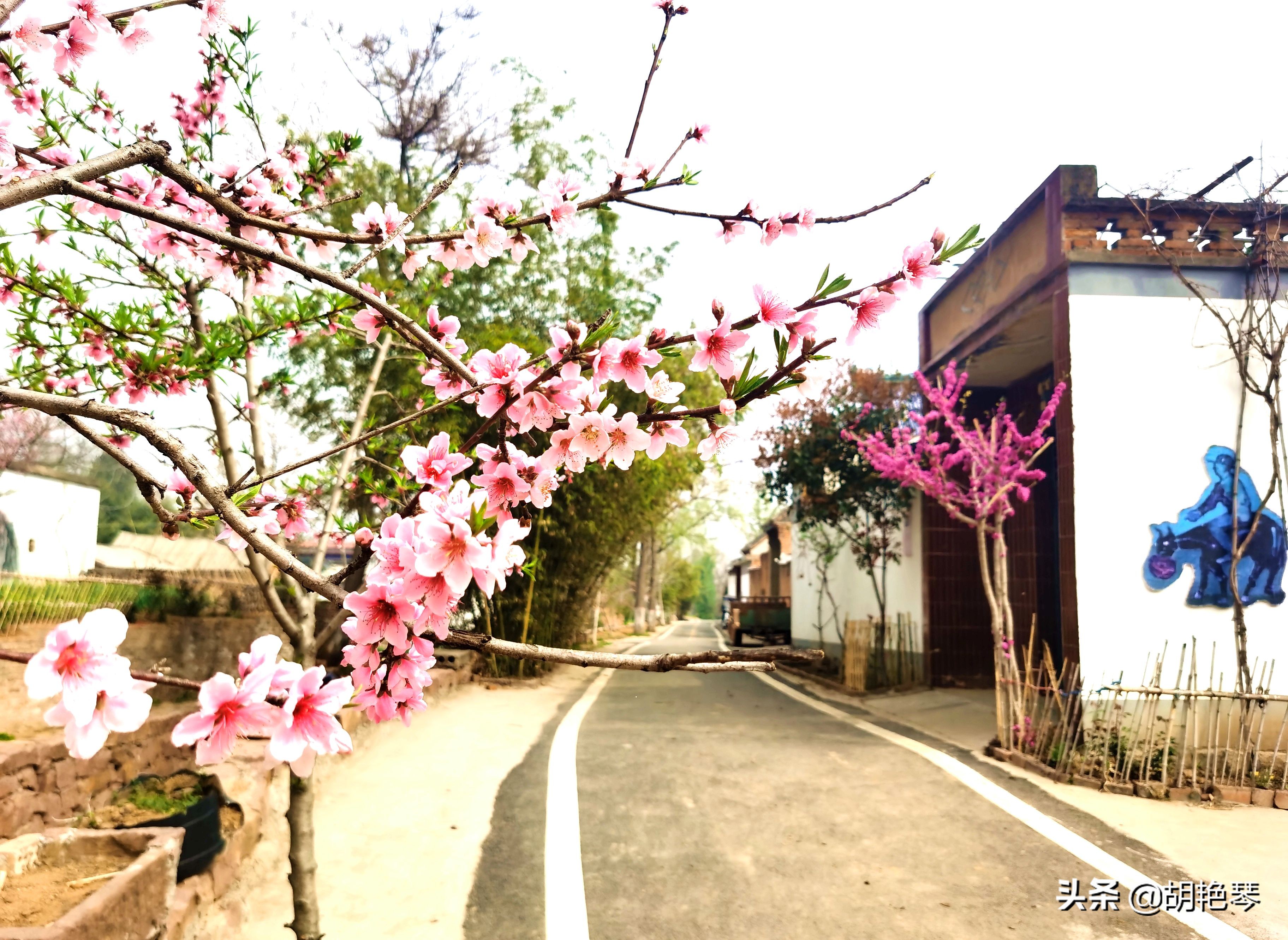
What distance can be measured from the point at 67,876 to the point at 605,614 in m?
28.9

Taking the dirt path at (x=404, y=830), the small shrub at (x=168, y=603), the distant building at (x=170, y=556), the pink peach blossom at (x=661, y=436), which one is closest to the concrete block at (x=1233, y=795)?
the dirt path at (x=404, y=830)

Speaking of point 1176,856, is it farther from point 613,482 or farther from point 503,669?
point 503,669

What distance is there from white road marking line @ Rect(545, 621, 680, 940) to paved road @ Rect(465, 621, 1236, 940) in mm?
45

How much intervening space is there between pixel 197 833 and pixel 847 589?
42.7ft

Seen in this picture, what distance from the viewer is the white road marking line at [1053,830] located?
361cm

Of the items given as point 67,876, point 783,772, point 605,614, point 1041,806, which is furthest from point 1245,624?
point 605,614

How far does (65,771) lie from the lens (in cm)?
445

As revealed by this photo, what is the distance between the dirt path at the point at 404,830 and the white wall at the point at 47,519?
1446 centimetres

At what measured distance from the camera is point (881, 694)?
1065cm

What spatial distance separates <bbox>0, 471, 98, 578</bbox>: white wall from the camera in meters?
18.4

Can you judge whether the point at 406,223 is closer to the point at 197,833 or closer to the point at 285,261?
the point at 285,261

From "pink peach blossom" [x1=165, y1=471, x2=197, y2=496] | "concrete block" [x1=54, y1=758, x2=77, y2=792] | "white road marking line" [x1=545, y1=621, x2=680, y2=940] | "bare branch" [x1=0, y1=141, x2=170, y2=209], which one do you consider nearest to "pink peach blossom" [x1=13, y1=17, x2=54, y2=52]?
"bare branch" [x1=0, y1=141, x2=170, y2=209]

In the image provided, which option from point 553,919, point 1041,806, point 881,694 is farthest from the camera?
point 881,694

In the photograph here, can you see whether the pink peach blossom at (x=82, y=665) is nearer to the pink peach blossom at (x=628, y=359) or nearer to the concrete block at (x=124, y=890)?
the pink peach blossom at (x=628, y=359)
